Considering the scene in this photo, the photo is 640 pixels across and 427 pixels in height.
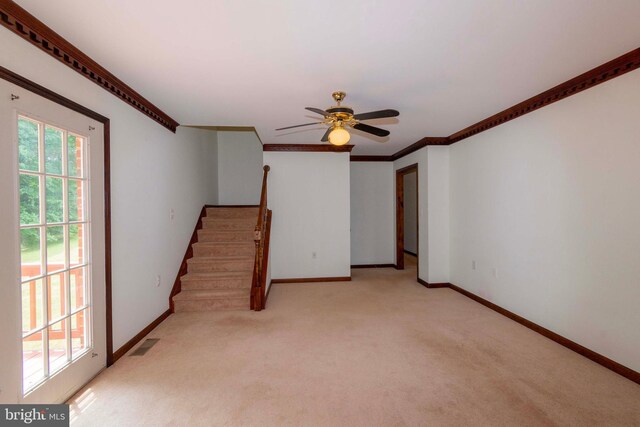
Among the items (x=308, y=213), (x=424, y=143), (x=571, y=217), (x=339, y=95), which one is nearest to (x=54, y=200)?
(x=339, y=95)

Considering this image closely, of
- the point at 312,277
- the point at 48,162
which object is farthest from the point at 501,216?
the point at 48,162

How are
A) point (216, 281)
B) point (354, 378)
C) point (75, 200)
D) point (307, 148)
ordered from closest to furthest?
point (75, 200) → point (354, 378) → point (216, 281) → point (307, 148)

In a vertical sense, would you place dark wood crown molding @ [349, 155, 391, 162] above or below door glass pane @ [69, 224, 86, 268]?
above

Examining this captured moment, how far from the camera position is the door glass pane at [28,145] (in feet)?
5.82

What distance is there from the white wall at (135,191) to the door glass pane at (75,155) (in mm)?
294

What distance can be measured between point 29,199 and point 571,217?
13.7 ft

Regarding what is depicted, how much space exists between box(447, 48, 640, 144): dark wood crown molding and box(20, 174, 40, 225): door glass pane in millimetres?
4106

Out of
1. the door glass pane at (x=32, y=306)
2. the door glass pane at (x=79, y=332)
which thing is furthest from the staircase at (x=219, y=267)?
the door glass pane at (x=32, y=306)

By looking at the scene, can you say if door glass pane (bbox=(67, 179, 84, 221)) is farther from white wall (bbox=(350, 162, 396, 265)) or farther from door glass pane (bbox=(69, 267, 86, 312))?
white wall (bbox=(350, 162, 396, 265))

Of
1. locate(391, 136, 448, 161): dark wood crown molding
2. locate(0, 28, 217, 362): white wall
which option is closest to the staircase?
locate(0, 28, 217, 362): white wall

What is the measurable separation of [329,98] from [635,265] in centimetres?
288

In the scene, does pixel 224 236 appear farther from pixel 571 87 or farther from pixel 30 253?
pixel 571 87

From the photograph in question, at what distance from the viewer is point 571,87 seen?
109 inches

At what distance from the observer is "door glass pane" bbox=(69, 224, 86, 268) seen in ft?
7.20
